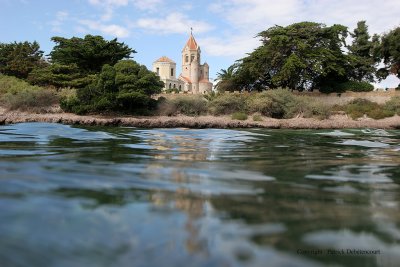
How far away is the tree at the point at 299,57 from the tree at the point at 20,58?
77.6 ft

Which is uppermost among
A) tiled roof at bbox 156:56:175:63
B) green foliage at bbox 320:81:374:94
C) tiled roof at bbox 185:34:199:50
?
tiled roof at bbox 185:34:199:50

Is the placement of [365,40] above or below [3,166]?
above

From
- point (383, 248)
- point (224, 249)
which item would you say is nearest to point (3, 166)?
point (224, 249)

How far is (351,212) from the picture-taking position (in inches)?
143

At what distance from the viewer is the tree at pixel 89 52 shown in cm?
3706

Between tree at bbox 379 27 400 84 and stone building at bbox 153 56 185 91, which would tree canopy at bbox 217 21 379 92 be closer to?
tree at bbox 379 27 400 84

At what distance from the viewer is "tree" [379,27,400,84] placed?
3681cm

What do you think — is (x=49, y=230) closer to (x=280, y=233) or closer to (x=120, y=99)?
(x=280, y=233)

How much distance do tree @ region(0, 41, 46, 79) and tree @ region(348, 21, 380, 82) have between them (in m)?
36.3

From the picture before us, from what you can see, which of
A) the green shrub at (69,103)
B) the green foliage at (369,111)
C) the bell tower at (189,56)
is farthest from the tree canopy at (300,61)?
the bell tower at (189,56)

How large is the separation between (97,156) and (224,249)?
5.04 metres

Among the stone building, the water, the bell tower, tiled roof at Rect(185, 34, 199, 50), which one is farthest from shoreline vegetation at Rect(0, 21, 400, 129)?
tiled roof at Rect(185, 34, 199, 50)

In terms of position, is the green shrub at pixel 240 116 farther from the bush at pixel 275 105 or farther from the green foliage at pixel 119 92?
the green foliage at pixel 119 92

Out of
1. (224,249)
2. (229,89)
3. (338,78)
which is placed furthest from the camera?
(229,89)
